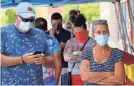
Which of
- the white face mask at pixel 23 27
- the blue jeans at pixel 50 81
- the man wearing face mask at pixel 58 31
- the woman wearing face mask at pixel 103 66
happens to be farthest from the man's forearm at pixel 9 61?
the man wearing face mask at pixel 58 31

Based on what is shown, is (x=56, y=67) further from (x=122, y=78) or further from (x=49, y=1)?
(x=49, y=1)

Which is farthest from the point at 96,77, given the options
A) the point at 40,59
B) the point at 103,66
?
the point at 40,59

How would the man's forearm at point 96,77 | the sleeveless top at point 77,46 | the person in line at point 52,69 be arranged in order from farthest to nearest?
the sleeveless top at point 77,46 → the person in line at point 52,69 → the man's forearm at point 96,77

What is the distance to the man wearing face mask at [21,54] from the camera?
12.0 feet

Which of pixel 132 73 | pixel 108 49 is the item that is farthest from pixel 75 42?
pixel 108 49

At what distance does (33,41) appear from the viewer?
3760mm

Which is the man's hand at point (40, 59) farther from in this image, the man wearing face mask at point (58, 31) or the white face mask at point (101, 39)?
the man wearing face mask at point (58, 31)

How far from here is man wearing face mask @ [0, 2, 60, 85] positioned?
3670 mm

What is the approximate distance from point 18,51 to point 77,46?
149 cm

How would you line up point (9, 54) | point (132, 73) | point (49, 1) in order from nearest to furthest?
point (9, 54) < point (132, 73) < point (49, 1)

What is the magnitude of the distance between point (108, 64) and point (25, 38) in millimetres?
845

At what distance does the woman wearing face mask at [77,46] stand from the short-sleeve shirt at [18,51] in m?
1.27

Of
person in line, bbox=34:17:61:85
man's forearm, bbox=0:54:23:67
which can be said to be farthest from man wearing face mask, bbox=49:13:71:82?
man's forearm, bbox=0:54:23:67

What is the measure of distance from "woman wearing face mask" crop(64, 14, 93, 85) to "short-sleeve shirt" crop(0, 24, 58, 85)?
1.27m
